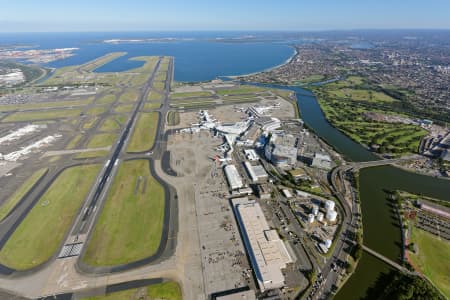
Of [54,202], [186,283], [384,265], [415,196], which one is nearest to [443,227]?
[415,196]

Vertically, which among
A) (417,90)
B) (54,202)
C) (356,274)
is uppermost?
(417,90)

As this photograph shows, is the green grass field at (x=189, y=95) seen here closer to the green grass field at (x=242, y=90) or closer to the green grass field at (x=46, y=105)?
the green grass field at (x=242, y=90)

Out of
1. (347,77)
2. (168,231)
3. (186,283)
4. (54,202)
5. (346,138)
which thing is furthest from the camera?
(347,77)

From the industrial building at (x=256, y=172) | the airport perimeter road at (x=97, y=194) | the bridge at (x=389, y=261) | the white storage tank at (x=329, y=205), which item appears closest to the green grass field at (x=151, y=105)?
the airport perimeter road at (x=97, y=194)

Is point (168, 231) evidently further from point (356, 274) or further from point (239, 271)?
point (356, 274)

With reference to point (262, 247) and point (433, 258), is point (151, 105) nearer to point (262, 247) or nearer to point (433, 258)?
point (262, 247)

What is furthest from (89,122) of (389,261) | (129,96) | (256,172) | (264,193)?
(389,261)
